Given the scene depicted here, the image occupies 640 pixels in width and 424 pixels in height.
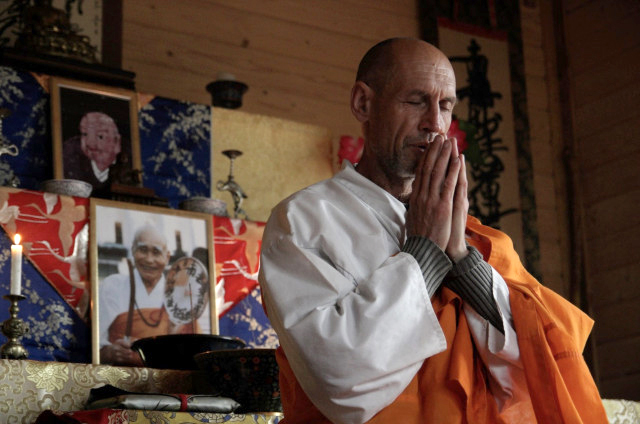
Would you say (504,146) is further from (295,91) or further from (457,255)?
(457,255)

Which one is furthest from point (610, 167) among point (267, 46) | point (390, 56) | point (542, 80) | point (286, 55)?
point (390, 56)

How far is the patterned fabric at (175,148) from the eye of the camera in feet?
13.5

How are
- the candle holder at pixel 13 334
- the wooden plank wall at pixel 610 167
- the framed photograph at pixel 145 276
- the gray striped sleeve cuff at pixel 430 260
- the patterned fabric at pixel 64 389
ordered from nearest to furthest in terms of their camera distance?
the gray striped sleeve cuff at pixel 430 260 < the patterned fabric at pixel 64 389 < the candle holder at pixel 13 334 < the framed photograph at pixel 145 276 < the wooden plank wall at pixel 610 167

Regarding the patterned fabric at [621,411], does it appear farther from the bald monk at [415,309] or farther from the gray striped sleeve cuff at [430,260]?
the gray striped sleeve cuff at [430,260]

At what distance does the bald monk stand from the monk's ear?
0.10 metres

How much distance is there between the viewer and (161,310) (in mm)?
3373

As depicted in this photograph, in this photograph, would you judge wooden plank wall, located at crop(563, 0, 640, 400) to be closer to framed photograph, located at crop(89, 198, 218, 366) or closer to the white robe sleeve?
framed photograph, located at crop(89, 198, 218, 366)

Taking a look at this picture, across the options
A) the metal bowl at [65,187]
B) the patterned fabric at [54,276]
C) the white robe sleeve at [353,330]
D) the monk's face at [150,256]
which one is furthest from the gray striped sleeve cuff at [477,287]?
the metal bowl at [65,187]

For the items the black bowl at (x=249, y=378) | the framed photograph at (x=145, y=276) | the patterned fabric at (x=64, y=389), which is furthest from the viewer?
the framed photograph at (x=145, y=276)

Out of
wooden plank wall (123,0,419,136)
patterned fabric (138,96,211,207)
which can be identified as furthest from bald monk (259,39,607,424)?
wooden plank wall (123,0,419,136)

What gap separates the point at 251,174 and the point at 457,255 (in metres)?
2.90

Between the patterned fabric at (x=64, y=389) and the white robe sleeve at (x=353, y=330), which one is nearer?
the white robe sleeve at (x=353, y=330)

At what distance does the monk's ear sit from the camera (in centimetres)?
180

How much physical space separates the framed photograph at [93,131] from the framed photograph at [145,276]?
33cm
